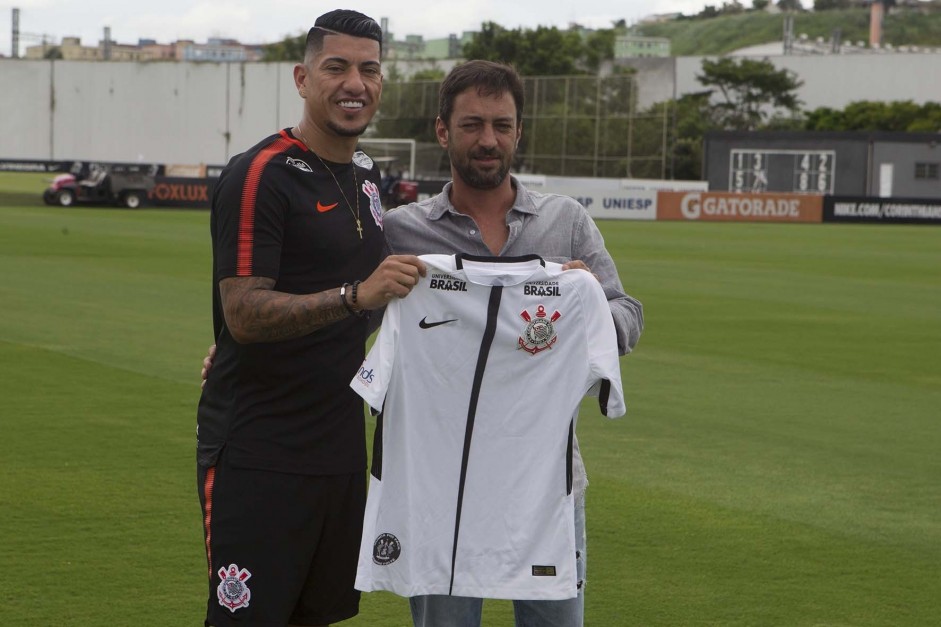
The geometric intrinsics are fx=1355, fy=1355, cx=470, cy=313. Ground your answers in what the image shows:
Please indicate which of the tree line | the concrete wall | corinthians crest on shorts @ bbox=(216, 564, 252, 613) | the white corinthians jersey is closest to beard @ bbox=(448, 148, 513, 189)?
the white corinthians jersey

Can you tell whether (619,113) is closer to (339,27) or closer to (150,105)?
(150,105)

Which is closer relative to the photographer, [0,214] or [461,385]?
[461,385]

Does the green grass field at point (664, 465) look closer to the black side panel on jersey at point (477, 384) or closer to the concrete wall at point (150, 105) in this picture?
the black side panel on jersey at point (477, 384)

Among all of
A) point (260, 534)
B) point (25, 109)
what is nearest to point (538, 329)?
point (260, 534)

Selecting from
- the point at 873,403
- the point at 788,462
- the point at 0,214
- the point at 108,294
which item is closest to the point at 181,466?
the point at 788,462

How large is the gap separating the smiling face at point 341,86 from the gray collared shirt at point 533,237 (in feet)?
1.05

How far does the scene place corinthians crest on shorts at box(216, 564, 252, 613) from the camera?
3.83 meters

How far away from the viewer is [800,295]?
19.8 meters

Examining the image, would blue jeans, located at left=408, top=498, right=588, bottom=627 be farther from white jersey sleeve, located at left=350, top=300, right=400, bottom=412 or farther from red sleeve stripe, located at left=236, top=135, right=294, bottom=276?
red sleeve stripe, located at left=236, top=135, right=294, bottom=276

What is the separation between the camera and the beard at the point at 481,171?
12.6ft

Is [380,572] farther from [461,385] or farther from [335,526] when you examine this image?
[461,385]

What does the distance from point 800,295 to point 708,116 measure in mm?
69787

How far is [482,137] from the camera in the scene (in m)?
3.83

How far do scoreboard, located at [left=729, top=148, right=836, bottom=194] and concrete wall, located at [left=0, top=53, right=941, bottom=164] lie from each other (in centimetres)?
2354
